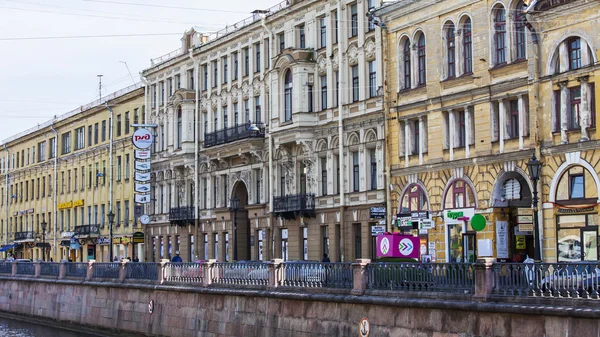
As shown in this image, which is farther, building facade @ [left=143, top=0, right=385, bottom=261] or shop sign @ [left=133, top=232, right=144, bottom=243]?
shop sign @ [left=133, top=232, right=144, bottom=243]

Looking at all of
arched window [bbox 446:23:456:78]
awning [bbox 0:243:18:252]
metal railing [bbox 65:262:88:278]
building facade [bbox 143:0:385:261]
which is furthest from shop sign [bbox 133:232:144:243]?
arched window [bbox 446:23:456:78]

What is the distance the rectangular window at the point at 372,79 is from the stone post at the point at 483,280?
2439 centimetres

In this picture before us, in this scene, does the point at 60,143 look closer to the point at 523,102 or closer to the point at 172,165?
the point at 172,165

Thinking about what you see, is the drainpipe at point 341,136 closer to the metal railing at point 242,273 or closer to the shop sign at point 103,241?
the metal railing at point 242,273

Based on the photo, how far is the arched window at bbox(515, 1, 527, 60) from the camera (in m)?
40.5

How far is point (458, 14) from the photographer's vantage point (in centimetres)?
4397

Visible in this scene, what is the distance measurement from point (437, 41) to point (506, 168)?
6.70 m

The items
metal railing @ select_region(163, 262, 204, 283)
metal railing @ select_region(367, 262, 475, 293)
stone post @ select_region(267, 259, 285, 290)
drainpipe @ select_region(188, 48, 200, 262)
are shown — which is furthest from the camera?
drainpipe @ select_region(188, 48, 200, 262)

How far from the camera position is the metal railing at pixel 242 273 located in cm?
3531

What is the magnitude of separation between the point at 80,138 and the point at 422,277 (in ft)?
203

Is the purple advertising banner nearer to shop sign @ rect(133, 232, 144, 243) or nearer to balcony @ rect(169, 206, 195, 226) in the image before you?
balcony @ rect(169, 206, 195, 226)

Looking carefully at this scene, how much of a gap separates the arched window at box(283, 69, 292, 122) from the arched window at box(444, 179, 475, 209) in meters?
13.0

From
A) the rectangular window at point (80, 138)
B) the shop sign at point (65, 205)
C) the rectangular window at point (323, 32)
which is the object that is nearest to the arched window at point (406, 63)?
the rectangular window at point (323, 32)

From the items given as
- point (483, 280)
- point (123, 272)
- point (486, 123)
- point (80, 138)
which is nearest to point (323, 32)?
point (486, 123)
